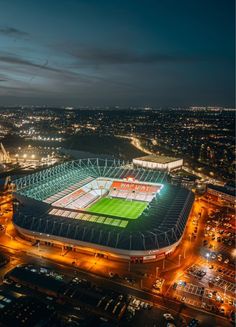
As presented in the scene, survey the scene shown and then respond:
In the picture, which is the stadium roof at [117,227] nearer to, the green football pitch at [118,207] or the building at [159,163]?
the green football pitch at [118,207]

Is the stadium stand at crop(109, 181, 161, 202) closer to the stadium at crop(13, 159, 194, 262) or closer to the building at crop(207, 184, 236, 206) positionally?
the stadium at crop(13, 159, 194, 262)

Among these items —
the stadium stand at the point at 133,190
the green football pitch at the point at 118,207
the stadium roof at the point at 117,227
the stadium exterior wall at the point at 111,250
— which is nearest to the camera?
the stadium exterior wall at the point at 111,250

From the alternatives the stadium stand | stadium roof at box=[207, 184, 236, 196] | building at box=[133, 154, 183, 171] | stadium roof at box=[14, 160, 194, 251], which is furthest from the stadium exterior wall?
building at box=[133, 154, 183, 171]

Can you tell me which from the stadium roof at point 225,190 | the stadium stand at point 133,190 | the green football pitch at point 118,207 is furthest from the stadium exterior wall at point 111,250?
the stadium roof at point 225,190

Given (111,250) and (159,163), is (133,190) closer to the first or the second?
(159,163)

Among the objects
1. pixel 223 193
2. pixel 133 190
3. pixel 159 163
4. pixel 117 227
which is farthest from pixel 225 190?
pixel 117 227
